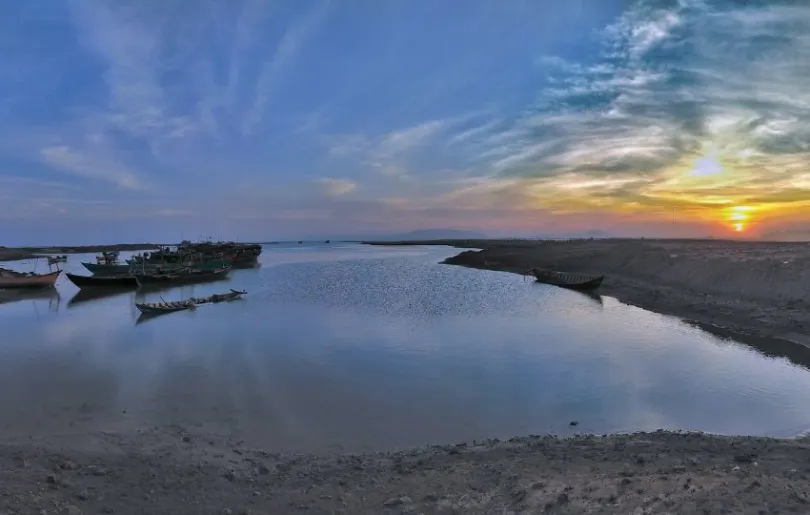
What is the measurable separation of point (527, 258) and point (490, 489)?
61.6 m

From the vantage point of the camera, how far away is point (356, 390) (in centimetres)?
1221

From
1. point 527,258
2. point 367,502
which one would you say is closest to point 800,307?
point 367,502

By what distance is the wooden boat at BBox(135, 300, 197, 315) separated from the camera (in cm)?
2581

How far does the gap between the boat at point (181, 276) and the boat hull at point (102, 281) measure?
0.81 metres

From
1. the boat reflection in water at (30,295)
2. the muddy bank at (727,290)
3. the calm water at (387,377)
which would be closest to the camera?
the calm water at (387,377)

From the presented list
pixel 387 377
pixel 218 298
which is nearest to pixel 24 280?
pixel 218 298

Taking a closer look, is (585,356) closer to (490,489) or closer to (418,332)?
(418,332)

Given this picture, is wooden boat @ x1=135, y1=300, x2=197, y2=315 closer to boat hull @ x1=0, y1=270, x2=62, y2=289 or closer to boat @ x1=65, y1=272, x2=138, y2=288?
boat @ x1=65, y1=272, x2=138, y2=288

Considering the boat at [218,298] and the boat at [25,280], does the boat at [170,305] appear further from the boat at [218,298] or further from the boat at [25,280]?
the boat at [25,280]

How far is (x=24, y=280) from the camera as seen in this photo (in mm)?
39719

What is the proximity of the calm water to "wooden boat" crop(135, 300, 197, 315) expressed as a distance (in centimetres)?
133

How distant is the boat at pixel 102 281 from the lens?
1575 inches

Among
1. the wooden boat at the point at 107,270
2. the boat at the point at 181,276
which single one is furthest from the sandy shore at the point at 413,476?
the wooden boat at the point at 107,270

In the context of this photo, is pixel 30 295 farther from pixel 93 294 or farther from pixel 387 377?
pixel 387 377
